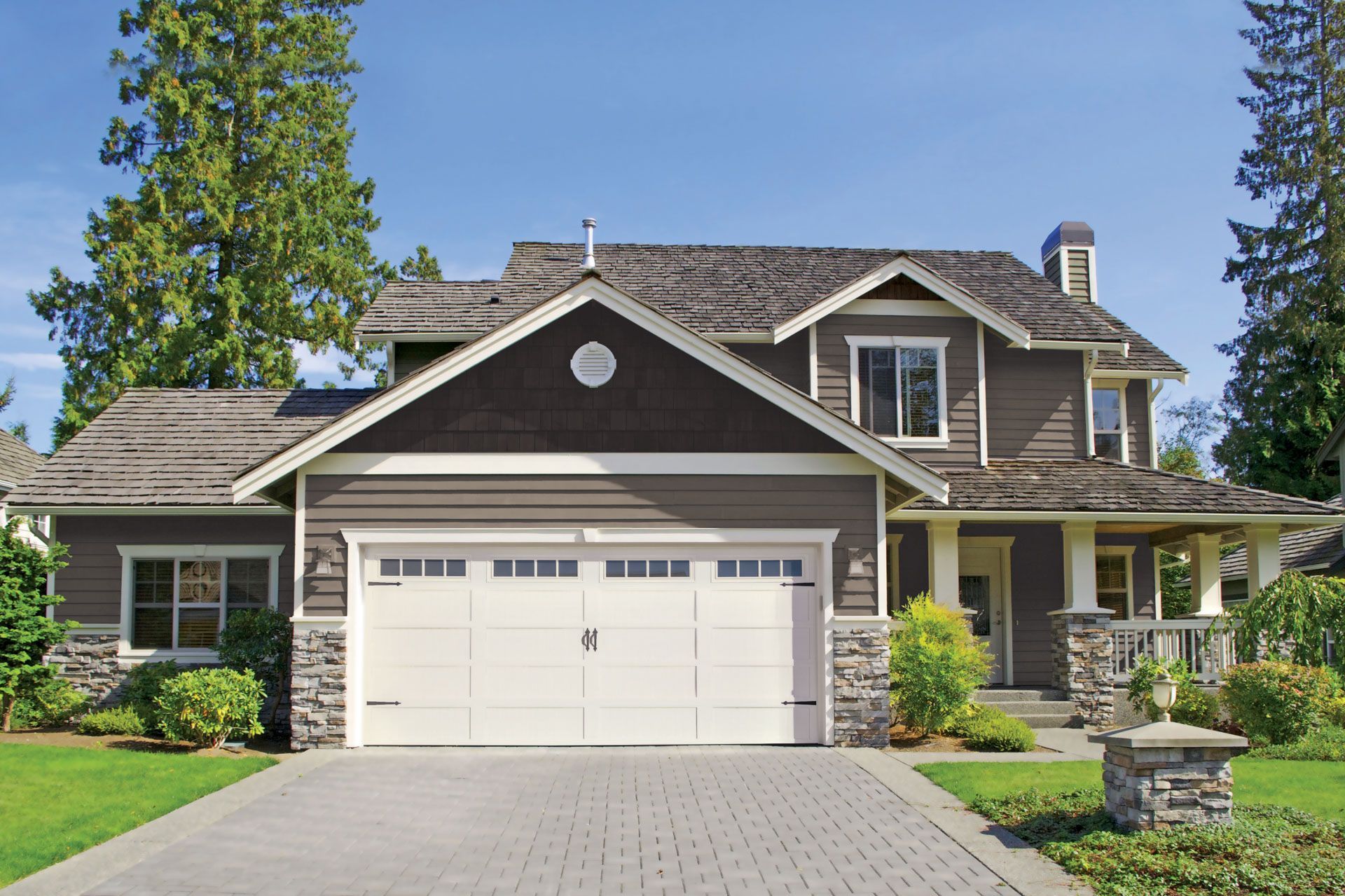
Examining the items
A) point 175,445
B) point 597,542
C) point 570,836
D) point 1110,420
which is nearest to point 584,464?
point 597,542

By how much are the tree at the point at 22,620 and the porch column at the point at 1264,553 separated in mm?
16860

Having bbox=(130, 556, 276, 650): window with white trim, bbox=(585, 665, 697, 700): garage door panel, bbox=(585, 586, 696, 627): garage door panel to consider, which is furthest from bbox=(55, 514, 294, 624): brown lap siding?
bbox=(585, 665, 697, 700): garage door panel

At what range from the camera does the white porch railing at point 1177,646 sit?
16781 millimetres

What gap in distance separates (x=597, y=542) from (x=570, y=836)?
498 centimetres

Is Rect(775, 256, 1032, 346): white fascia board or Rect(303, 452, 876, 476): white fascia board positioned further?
Rect(775, 256, 1032, 346): white fascia board

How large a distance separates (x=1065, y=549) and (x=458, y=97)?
10933 millimetres

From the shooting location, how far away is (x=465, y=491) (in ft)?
44.5

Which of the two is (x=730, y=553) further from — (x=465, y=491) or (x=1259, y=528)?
(x=1259, y=528)

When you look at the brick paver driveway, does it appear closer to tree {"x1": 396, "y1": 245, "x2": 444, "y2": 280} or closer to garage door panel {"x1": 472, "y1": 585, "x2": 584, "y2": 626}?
garage door panel {"x1": 472, "y1": 585, "x2": 584, "y2": 626}

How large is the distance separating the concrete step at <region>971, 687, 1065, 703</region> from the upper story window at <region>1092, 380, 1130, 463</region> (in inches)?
199

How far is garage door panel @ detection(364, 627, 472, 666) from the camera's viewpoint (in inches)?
533

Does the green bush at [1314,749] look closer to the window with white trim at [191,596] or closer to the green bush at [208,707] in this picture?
the green bush at [208,707]

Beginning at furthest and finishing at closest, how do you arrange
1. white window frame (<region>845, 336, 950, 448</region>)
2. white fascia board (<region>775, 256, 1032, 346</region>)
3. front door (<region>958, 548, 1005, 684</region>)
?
front door (<region>958, 548, 1005, 684</region>), white window frame (<region>845, 336, 950, 448</region>), white fascia board (<region>775, 256, 1032, 346</region>)

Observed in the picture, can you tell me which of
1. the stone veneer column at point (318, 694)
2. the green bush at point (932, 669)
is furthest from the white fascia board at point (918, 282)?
the stone veneer column at point (318, 694)
